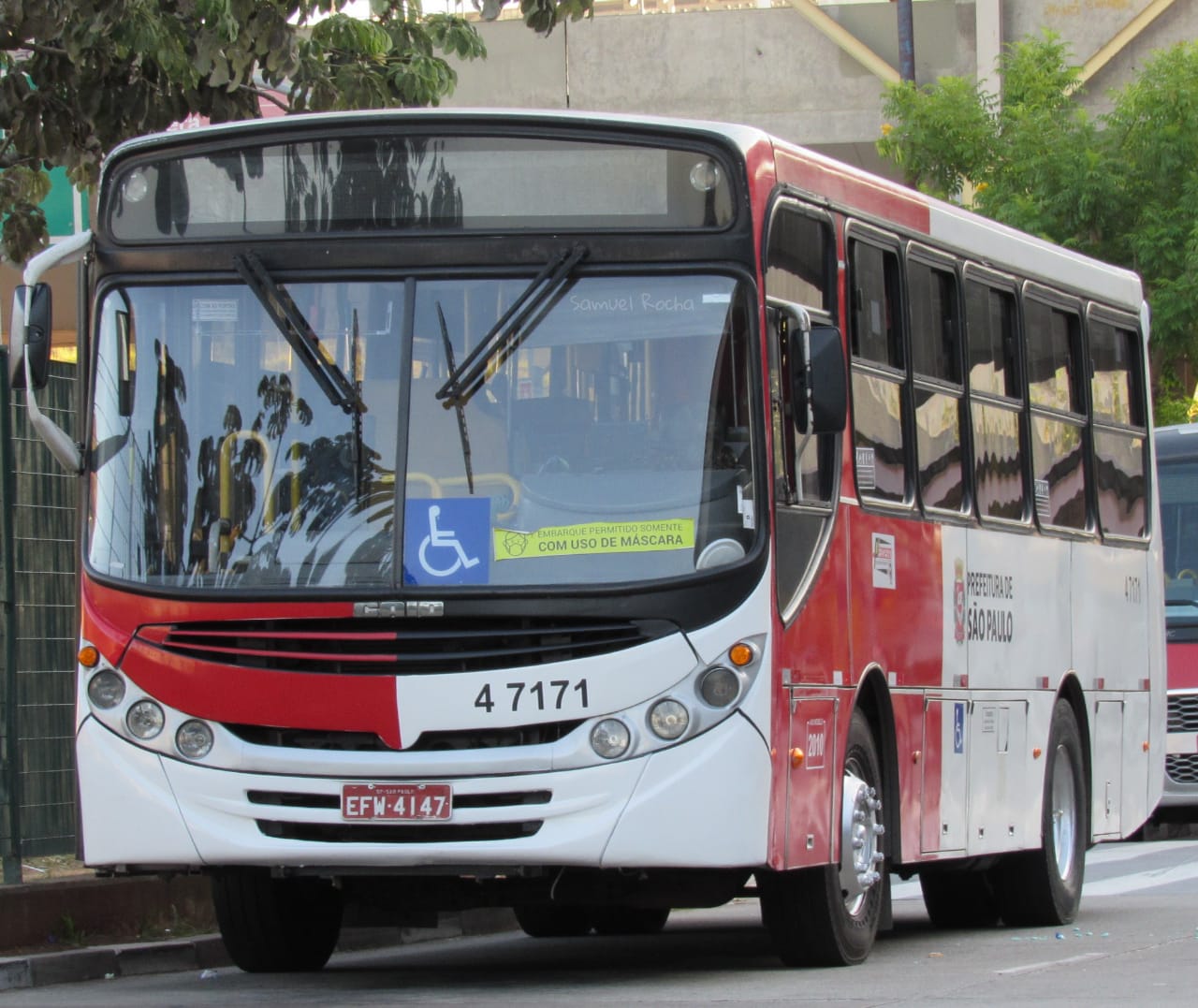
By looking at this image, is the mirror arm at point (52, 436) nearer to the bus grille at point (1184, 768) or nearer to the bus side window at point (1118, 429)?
the bus side window at point (1118, 429)

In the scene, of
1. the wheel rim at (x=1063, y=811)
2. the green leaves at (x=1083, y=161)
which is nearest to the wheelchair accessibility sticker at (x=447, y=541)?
the wheel rim at (x=1063, y=811)

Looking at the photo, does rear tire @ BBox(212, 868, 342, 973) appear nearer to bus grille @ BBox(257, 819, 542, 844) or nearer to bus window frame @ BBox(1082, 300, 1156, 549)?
bus grille @ BBox(257, 819, 542, 844)

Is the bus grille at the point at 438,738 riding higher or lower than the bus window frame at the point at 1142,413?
lower

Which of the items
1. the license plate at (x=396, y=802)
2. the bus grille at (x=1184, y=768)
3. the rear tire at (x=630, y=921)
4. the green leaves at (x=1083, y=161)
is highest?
the green leaves at (x=1083, y=161)

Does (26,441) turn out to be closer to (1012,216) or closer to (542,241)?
(542,241)

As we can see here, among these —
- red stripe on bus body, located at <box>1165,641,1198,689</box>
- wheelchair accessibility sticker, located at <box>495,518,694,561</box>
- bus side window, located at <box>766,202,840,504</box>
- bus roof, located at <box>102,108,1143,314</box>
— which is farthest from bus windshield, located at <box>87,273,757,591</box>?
red stripe on bus body, located at <box>1165,641,1198,689</box>

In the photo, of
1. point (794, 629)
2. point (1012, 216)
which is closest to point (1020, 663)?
point (794, 629)

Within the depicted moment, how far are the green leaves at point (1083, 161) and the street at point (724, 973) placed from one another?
13.2 metres

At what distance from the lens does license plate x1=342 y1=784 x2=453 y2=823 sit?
902cm

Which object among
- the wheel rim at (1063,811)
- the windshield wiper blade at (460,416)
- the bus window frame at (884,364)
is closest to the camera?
the windshield wiper blade at (460,416)

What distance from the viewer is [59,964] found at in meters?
10.6

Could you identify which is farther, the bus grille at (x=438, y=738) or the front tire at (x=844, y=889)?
the front tire at (x=844, y=889)

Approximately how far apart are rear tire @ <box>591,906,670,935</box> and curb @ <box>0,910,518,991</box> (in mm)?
921

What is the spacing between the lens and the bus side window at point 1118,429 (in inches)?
559
